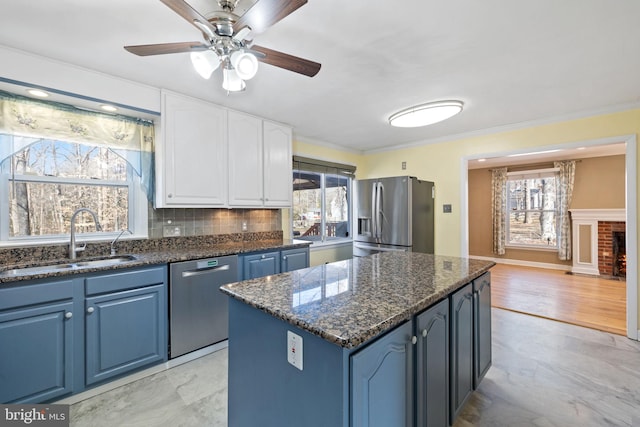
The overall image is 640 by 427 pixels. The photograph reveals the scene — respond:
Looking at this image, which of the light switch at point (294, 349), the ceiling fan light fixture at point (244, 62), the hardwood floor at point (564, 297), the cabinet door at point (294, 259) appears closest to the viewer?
the light switch at point (294, 349)

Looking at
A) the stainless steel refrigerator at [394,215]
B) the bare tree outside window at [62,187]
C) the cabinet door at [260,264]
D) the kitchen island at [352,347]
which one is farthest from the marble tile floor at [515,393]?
the stainless steel refrigerator at [394,215]

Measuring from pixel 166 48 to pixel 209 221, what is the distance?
1931 millimetres

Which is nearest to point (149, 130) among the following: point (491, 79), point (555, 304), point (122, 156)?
point (122, 156)

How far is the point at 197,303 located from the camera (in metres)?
2.36

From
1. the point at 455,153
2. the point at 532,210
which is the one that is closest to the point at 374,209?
the point at 455,153

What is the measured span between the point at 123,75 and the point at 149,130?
0.49m

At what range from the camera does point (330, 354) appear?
906 mm

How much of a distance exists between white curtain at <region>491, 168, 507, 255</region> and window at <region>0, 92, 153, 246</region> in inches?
270

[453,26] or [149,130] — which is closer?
[453,26]

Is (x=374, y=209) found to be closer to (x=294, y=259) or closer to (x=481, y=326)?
(x=294, y=259)

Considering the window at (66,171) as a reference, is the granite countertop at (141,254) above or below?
below

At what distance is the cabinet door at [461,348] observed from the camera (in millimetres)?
1527

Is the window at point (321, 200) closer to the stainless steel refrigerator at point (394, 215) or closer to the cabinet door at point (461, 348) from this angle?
the stainless steel refrigerator at point (394, 215)

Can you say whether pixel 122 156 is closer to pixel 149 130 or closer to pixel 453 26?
pixel 149 130
